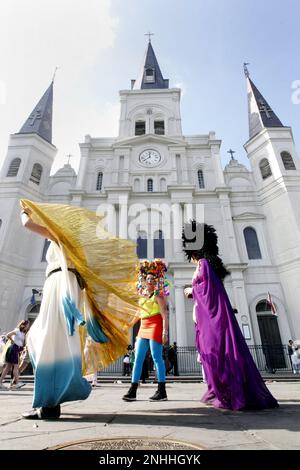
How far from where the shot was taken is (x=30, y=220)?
9.47ft

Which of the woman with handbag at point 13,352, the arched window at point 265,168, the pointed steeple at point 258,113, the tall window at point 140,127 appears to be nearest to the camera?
the woman with handbag at point 13,352

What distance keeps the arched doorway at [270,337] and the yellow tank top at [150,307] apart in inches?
522

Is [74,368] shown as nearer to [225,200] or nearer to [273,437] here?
[273,437]

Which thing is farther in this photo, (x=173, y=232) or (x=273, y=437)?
(x=173, y=232)

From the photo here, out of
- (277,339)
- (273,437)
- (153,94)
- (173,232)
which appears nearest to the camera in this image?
(273,437)

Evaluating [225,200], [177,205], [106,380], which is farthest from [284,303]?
[106,380]

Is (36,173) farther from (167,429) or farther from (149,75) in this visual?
(167,429)

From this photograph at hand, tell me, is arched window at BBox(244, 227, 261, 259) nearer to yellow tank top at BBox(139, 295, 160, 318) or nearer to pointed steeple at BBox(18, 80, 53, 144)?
yellow tank top at BBox(139, 295, 160, 318)

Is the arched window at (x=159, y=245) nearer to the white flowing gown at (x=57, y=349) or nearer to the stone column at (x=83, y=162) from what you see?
the stone column at (x=83, y=162)

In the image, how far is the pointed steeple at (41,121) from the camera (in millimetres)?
22391

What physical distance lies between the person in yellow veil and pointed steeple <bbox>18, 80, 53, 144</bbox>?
21878 millimetres

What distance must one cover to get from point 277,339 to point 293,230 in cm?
679

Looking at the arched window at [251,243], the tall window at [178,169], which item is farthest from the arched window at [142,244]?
the arched window at [251,243]

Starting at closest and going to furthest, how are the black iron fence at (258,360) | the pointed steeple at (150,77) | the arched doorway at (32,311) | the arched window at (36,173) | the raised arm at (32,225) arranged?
the raised arm at (32,225), the black iron fence at (258,360), the arched doorway at (32,311), the arched window at (36,173), the pointed steeple at (150,77)
